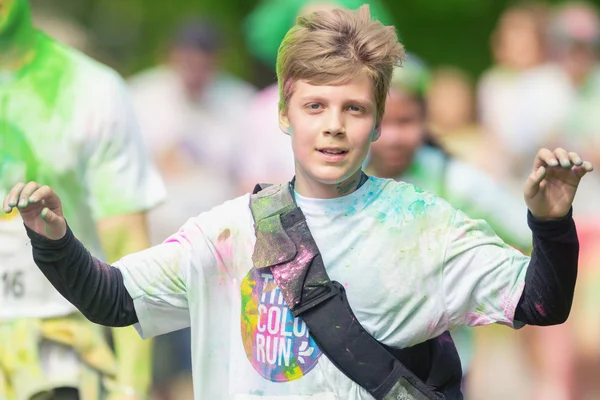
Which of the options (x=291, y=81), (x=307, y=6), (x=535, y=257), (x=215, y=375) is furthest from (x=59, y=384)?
(x=307, y=6)

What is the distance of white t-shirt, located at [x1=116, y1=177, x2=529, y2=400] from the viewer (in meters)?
4.16

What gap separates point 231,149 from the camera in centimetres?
1070

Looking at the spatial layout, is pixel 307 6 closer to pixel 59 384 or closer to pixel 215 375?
pixel 59 384


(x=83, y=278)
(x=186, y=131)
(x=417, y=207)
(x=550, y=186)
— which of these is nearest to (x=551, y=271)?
(x=550, y=186)

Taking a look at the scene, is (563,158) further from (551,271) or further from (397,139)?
(397,139)

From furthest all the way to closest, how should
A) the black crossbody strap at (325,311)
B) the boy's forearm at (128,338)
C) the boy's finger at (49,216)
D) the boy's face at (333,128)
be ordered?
the boy's forearm at (128,338) < the boy's face at (333,128) < the black crossbody strap at (325,311) < the boy's finger at (49,216)

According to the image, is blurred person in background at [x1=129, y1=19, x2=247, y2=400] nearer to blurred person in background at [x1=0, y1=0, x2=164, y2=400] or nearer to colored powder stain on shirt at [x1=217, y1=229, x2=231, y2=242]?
blurred person in background at [x1=0, y1=0, x2=164, y2=400]

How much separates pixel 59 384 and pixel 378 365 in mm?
1793

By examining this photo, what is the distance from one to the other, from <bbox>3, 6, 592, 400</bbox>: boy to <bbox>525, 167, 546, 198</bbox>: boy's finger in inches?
8.1

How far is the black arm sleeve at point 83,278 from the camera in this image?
4.07 m

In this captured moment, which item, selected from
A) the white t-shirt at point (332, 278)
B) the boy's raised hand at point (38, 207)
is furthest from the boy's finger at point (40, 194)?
the white t-shirt at point (332, 278)

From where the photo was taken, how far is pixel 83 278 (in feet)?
13.5

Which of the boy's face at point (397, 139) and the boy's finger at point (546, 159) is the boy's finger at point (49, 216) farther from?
the boy's face at point (397, 139)

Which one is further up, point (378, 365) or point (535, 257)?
point (535, 257)
